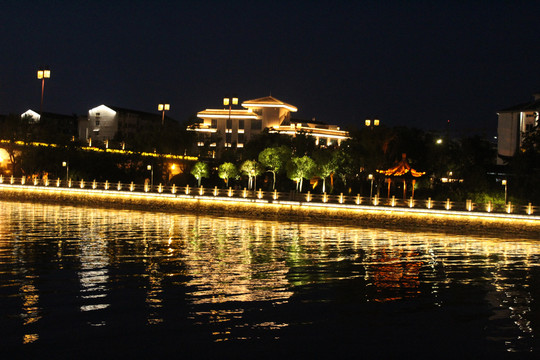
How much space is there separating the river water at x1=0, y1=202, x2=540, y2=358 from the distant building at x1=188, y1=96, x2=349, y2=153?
5713cm

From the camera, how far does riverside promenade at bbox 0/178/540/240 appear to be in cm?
3472

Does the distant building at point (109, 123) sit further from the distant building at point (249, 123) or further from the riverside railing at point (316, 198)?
the riverside railing at point (316, 198)

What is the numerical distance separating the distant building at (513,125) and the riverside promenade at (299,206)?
23926mm

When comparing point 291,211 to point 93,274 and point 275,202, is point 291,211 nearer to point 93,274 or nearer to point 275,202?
point 275,202

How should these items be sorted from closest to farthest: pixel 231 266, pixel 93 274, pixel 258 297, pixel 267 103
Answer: pixel 258 297 → pixel 93 274 → pixel 231 266 → pixel 267 103

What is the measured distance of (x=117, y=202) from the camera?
158 ft

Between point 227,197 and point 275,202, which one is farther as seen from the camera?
point 227,197

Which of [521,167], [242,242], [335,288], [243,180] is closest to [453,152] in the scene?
[521,167]

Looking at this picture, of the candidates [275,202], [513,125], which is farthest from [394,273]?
[513,125]

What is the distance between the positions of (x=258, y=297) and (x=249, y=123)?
72.2 m

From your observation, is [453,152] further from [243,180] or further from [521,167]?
[243,180]

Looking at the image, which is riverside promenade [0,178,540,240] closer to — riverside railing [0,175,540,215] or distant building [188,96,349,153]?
riverside railing [0,175,540,215]

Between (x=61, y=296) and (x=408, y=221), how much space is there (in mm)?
25896

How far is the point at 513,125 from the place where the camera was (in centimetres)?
5959
